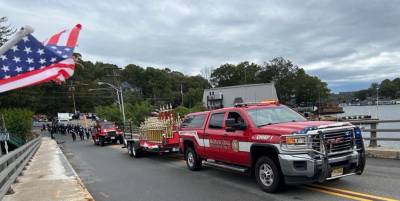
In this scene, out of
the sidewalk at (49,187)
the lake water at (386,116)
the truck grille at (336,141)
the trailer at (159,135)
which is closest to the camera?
the truck grille at (336,141)

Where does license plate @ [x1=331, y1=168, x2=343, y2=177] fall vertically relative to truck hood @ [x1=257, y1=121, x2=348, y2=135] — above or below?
below

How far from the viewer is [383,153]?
1322cm

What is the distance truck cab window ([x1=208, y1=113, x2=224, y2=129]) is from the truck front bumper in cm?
303

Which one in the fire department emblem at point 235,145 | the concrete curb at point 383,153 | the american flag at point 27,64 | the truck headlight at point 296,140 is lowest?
the concrete curb at point 383,153

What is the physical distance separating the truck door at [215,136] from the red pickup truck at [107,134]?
23772mm

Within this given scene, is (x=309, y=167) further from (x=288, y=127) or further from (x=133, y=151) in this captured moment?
(x=133, y=151)

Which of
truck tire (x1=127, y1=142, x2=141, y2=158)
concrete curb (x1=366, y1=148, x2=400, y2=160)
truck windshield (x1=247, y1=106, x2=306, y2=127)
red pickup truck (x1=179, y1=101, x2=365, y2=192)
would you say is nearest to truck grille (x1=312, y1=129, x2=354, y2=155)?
red pickup truck (x1=179, y1=101, x2=365, y2=192)

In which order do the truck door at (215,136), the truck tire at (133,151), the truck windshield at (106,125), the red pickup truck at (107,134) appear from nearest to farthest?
the truck door at (215,136)
the truck tire at (133,151)
the red pickup truck at (107,134)
the truck windshield at (106,125)

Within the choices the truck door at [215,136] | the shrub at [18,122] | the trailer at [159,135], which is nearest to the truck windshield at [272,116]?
the truck door at [215,136]

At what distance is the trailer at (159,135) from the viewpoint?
16.5 metres

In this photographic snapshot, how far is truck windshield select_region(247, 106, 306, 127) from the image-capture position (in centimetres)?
976

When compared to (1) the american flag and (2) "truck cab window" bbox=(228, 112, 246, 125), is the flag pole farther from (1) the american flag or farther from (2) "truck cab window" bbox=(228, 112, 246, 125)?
(2) "truck cab window" bbox=(228, 112, 246, 125)

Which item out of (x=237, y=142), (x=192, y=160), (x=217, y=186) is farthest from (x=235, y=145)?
(x=192, y=160)

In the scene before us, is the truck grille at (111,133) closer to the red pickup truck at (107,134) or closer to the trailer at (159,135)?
the red pickup truck at (107,134)
